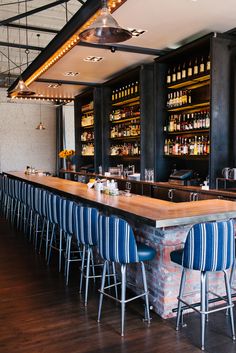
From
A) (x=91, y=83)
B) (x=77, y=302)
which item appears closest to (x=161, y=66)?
(x=91, y=83)

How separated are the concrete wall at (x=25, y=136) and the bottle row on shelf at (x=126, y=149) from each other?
232 inches

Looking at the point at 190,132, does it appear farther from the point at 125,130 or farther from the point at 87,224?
the point at 87,224

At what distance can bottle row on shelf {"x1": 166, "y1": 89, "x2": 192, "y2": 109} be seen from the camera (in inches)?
231

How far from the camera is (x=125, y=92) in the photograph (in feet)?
25.6

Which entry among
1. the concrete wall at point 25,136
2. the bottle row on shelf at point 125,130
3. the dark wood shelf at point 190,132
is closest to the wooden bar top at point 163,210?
the dark wood shelf at point 190,132

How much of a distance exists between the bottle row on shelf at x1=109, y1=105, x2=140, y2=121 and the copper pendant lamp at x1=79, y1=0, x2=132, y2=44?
3.91m

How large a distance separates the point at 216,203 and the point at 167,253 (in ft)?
2.71

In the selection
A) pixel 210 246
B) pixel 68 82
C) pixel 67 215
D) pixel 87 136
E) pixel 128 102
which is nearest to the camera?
pixel 210 246

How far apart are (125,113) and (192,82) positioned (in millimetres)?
2308

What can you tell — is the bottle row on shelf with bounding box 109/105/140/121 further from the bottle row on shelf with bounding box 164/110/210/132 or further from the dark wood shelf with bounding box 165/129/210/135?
the dark wood shelf with bounding box 165/129/210/135

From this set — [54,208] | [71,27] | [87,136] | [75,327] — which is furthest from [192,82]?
[87,136]

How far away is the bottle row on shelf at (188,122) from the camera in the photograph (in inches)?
220

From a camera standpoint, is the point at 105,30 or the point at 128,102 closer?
the point at 105,30

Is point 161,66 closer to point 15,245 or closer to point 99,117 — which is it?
point 99,117
